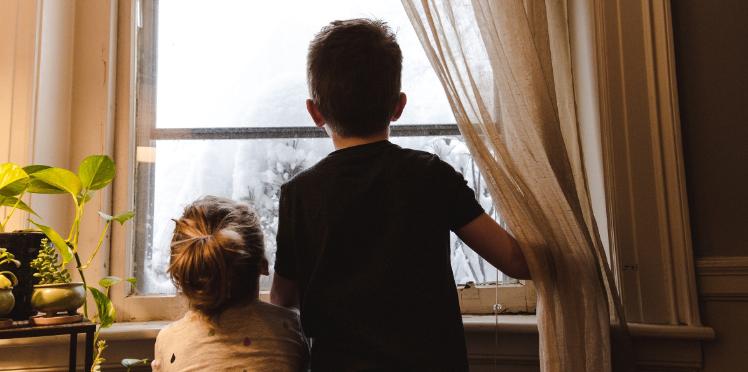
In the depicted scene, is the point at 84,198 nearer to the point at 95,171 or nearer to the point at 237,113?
the point at 95,171

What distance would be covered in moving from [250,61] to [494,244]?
0.87m

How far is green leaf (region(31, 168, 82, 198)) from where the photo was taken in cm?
111

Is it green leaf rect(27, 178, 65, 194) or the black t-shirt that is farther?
green leaf rect(27, 178, 65, 194)

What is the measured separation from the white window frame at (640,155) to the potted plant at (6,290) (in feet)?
3.88

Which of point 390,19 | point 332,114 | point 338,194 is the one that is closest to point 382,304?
point 338,194

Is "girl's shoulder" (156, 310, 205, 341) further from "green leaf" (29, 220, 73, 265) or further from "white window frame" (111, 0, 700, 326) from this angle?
"white window frame" (111, 0, 700, 326)

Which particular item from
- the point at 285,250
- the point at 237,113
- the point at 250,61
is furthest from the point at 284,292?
the point at 250,61

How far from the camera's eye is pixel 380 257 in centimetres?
91

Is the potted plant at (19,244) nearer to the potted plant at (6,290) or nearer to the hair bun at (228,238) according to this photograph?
the potted plant at (6,290)

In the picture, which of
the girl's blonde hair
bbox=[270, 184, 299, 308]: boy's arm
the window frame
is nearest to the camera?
the girl's blonde hair

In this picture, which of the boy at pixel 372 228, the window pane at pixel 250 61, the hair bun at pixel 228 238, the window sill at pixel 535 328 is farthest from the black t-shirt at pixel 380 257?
the window pane at pixel 250 61

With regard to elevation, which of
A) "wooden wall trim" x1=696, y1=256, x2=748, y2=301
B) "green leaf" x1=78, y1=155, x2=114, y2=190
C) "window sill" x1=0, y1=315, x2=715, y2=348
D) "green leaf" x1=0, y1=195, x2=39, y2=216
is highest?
"green leaf" x1=78, y1=155, x2=114, y2=190

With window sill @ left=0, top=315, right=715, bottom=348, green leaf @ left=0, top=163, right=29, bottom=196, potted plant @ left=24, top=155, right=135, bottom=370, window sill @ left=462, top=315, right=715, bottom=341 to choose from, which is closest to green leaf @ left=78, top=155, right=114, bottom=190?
potted plant @ left=24, top=155, right=135, bottom=370

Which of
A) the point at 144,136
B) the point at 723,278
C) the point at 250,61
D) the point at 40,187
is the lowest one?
the point at 723,278
